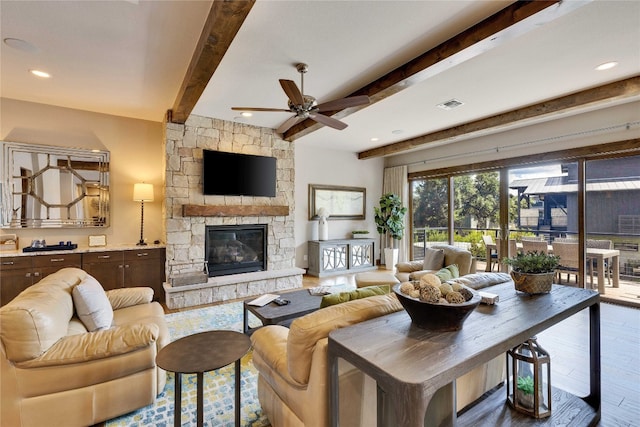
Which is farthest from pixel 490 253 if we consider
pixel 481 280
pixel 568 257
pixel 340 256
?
pixel 481 280

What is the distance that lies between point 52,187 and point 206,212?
2122mm

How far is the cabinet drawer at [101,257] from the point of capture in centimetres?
393

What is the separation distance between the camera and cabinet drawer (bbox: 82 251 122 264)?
3934 millimetres

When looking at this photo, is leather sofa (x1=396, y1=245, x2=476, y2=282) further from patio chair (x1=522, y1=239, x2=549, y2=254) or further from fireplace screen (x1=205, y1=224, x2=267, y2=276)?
fireplace screen (x1=205, y1=224, x2=267, y2=276)

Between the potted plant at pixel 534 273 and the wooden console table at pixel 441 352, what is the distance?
0.19 feet

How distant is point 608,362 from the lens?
258 cm

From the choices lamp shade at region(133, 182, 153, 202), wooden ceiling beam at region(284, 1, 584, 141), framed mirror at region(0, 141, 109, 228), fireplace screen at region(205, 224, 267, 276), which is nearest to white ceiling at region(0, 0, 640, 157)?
wooden ceiling beam at region(284, 1, 584, 141)

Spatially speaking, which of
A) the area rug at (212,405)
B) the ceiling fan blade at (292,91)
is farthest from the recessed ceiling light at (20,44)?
the area rug at (212,405)

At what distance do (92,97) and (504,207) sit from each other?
6.73 meters

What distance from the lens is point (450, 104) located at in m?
3.88

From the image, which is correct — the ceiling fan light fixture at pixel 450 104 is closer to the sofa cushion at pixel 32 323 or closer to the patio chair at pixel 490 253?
the patio chair at pixel 490 253

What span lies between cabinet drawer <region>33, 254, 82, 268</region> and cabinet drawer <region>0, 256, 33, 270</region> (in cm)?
7

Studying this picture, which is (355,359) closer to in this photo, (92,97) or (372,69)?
(372,69)

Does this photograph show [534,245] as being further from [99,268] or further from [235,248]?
[99,268]
